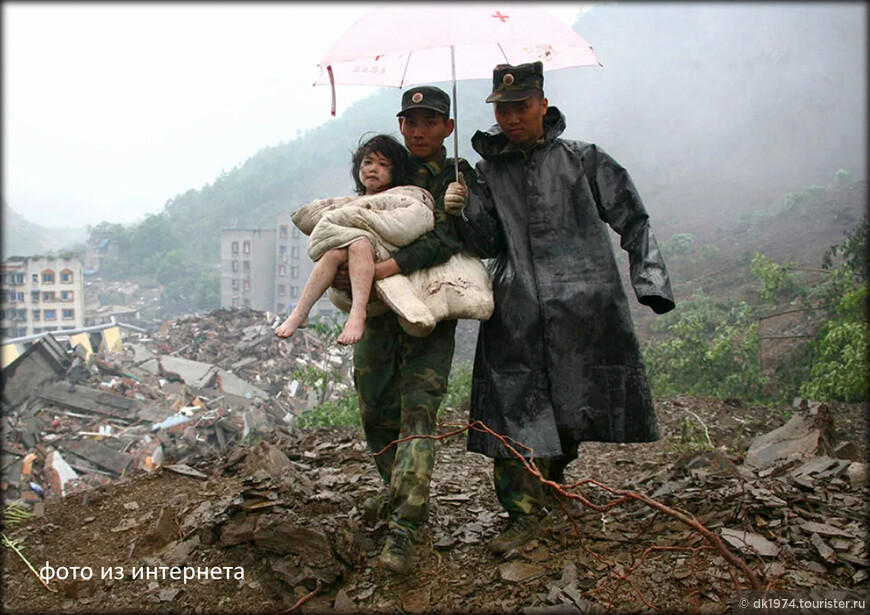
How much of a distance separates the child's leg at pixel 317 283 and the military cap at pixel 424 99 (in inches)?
27.7

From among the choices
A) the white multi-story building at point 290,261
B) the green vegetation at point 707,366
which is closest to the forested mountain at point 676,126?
the white multi-story building at point 290,261

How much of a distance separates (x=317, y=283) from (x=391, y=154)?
725 mm

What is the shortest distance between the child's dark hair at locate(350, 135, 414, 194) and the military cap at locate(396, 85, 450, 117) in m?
0.14

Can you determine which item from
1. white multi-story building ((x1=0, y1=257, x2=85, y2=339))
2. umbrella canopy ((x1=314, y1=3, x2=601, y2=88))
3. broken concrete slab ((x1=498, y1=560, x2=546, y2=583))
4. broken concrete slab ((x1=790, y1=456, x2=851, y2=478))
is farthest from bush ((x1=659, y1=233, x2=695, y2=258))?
broken concrete slab ((x1=498, y1=560, x2=546, y2=583))

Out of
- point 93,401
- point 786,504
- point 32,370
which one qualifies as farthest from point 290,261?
point 786,504

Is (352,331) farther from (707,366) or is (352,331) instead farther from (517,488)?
(707,366)

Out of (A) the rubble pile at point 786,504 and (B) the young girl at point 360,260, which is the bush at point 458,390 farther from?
(B) the young girl at point 360,260

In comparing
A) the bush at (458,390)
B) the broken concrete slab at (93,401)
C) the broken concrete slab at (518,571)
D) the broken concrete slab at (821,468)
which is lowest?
the broken concrete slab at (93,401)

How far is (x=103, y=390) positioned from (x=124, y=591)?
8723mm

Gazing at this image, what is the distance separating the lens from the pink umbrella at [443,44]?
2.34 m

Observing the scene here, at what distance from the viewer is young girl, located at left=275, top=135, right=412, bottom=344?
2.48 meters

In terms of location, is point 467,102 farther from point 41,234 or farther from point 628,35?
point 41,234

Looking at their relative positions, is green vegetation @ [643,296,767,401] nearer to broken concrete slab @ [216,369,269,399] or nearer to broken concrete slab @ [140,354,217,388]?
broken concrete slab @ [216,369,269,399]

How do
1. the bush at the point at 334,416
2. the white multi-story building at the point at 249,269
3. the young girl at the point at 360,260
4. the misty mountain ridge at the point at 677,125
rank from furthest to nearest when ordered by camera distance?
the misty mountain ridge at the point at 677,125
the white multi-story building at the point at 249,269
the bush at the point at 334,416
the young girl at the point at 360,260
